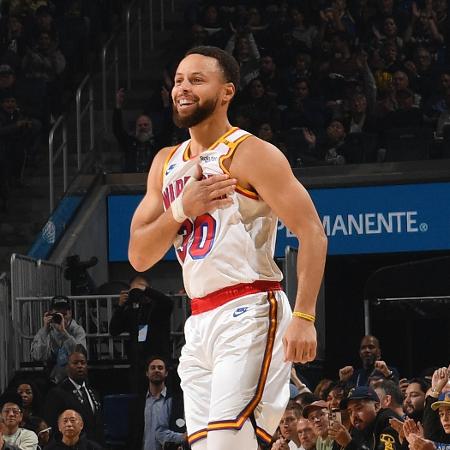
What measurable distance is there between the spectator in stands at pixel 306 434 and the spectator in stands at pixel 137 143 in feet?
26.0

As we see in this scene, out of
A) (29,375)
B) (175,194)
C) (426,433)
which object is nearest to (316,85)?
(29,375)

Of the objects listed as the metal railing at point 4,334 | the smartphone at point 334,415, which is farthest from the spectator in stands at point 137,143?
the smartphone at point 334,415

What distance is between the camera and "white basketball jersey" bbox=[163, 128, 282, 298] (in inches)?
239

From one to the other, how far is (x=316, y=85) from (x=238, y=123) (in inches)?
66.8

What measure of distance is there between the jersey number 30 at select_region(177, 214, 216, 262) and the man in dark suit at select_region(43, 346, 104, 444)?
8251 millimetres

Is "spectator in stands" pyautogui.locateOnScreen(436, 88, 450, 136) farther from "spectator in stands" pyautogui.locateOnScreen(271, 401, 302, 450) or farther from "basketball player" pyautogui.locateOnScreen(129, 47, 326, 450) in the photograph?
"basketball player" pyautogui.locateOnScreen(129, 47, 326, 450)

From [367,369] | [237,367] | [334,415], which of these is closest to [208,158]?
[237,367]

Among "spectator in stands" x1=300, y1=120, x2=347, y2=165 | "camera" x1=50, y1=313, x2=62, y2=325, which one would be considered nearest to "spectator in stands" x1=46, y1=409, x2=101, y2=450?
"camera" x1=50, y1=313, x2=62, y2=325

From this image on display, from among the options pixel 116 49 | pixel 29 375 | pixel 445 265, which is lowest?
pixel 29 375

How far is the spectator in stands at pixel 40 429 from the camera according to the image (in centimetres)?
1388

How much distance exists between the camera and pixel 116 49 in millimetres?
21703

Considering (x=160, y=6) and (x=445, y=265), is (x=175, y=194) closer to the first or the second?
(x=445, y=265)

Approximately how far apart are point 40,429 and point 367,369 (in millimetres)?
3251

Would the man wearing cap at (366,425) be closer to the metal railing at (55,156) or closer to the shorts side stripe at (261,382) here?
the shorts side stripe at (261,382)
